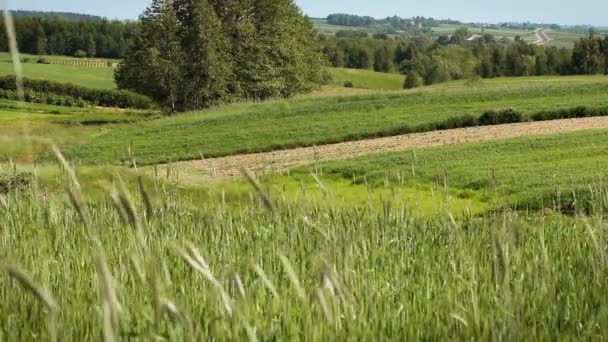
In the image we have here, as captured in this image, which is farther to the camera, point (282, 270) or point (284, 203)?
point (284, 203)

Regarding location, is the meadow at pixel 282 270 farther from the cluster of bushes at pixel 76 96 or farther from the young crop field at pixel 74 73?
the young crop field at pixel 74 73

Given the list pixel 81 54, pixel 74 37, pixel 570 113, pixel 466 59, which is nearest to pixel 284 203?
→ pixel 570 113

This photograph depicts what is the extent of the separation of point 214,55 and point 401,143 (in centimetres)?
2569

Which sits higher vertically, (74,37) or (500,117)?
(74,37)

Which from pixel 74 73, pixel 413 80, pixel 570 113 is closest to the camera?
pixel 570 113

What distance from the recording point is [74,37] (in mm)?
98312

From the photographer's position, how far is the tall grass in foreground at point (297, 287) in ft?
5.98

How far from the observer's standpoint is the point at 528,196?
44.3 ft

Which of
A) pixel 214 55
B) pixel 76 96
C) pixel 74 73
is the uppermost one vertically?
pixel 214 55

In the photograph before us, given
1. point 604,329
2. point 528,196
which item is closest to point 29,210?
point 604,329

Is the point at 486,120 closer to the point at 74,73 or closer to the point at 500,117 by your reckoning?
the point at 500,117

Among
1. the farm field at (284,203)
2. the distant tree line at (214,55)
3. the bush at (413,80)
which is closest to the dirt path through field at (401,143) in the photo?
the farm field at (284,203)

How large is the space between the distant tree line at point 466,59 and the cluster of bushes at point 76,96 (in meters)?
33.6

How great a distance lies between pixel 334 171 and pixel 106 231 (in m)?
14.8
